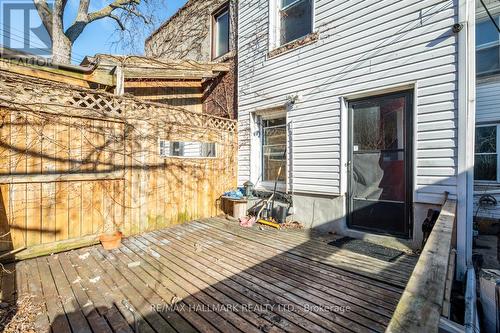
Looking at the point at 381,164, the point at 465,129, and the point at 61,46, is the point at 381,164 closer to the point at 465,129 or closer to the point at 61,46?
the point at 465,129

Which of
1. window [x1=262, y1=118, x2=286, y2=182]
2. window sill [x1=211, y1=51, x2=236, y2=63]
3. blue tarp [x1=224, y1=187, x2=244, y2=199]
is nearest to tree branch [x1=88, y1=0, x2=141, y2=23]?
window sill [x1=211, y1=51, x2=236, y2=63]

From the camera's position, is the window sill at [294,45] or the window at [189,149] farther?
the window at [189,149]

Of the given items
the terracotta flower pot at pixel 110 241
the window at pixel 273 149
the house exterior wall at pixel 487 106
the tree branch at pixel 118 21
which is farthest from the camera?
the tree branch at pixel 118 21

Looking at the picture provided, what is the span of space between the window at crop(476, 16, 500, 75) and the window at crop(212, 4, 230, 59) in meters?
6.23

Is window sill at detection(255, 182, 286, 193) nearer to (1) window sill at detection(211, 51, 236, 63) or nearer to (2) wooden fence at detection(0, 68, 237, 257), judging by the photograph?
(2) wooden fence at detection(0, 68, 237, 257)

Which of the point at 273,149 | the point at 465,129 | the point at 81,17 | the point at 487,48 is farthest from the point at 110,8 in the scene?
the point at 487,48

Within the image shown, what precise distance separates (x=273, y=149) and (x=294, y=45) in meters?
2.22

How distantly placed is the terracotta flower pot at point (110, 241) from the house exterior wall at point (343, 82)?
3.04 meters

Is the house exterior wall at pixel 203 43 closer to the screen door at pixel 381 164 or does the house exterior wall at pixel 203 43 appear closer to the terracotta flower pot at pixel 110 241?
the screen door at pixel 381 164

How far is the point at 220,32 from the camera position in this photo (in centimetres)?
719

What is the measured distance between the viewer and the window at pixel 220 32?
6961 mm

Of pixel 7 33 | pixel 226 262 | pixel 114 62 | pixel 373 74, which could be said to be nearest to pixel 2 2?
pixel 7 33

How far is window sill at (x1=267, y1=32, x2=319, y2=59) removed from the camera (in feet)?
15.3

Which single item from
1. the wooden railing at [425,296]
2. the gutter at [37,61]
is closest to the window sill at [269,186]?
the wooden railing at [425,296]
